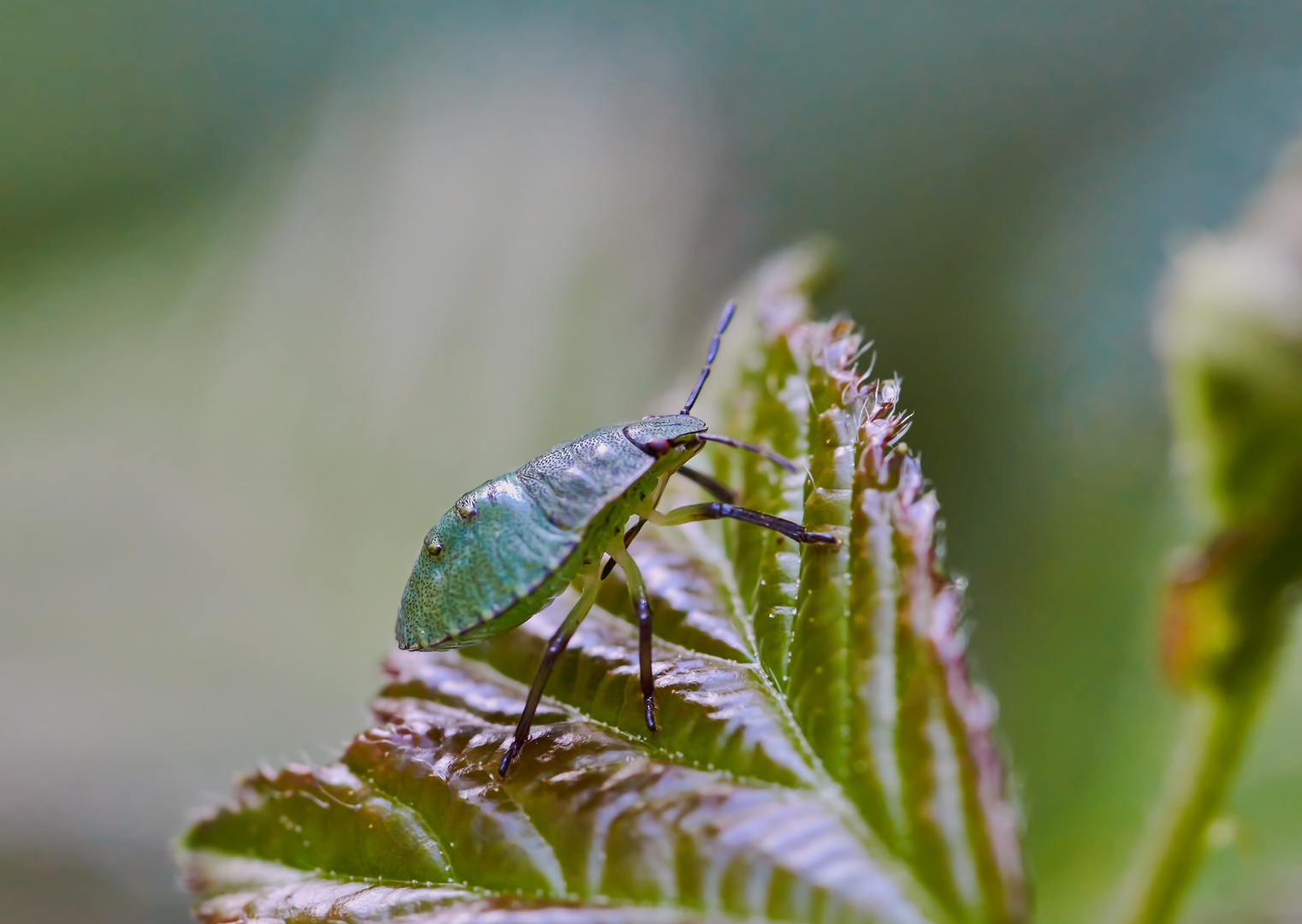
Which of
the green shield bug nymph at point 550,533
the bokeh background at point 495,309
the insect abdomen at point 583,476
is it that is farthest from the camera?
the bokeh background at point 495,309

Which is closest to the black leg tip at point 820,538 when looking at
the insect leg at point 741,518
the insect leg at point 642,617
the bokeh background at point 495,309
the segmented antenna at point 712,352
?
the insect leg at point 741,518

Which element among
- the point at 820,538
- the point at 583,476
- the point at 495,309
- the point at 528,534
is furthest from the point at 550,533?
the point at 495,309

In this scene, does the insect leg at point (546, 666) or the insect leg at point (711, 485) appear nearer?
the insect leg at point (546, 666)

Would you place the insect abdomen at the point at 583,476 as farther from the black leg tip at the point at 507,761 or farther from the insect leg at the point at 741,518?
the black leg tip at the point at 507,761

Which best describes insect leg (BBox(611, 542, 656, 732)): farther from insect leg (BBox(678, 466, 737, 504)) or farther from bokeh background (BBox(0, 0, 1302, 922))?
bokeh background (BBox(0, 0, 1302, 922))

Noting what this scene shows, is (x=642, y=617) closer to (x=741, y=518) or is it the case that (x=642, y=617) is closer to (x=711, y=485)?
(x=741, y=518)

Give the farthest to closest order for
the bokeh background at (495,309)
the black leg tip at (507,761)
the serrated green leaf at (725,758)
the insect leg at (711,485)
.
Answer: the bokeh background at (495,309)
the insect leg at (711,485)
the black leg tip at (507,761)
the serrated green leaf at (725,758)
